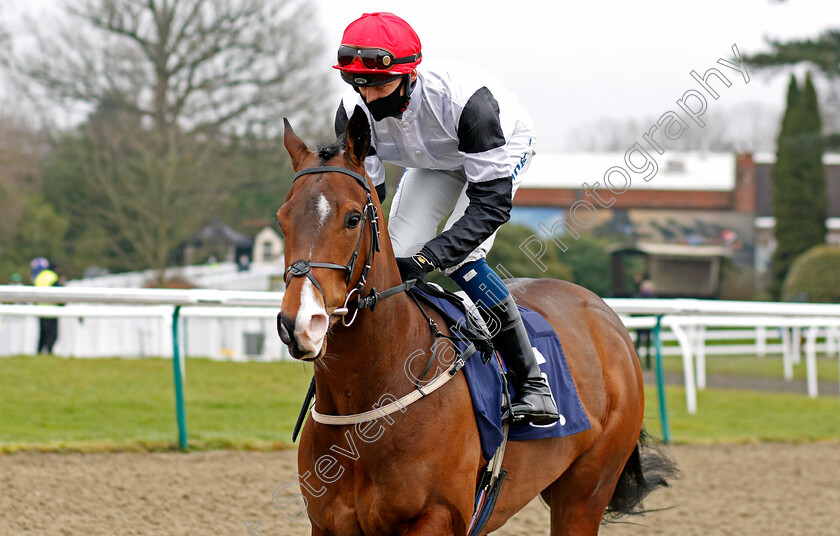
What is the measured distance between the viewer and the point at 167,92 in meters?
18.0

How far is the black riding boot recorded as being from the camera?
9.57ft

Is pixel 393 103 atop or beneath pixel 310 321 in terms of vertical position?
atop

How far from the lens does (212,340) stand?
10.5 metres

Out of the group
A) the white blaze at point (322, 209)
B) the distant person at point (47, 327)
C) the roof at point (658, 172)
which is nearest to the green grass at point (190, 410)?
the distant person at point (47, 327)

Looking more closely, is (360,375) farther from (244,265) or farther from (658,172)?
(658,172)

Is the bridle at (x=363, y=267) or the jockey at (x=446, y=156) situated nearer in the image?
the bridle at (x=363, y=267)

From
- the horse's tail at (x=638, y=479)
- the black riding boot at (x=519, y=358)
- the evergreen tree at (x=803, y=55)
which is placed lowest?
the horse's tail at (x=638, y=479)

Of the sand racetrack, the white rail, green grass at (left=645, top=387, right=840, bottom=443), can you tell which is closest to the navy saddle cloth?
the sand racetrack

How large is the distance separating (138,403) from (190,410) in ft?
1.37

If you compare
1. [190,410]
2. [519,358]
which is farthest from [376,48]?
[190,410]

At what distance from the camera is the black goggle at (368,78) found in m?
2.54

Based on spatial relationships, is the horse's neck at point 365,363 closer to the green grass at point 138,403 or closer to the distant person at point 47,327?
the green grass at point 138,403

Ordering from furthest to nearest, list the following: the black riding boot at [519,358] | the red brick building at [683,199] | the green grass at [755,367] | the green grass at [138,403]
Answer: the red brick building at [683,199]
the green grass at [755,367]
the green grass at [138,403]
the black riding boot at [519,358]

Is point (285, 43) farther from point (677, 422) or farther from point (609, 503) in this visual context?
point (609, 503)
